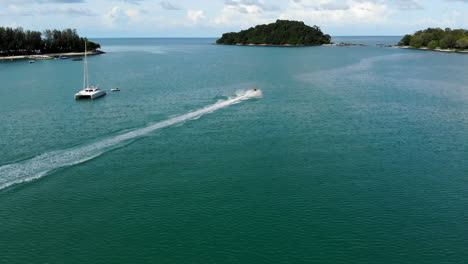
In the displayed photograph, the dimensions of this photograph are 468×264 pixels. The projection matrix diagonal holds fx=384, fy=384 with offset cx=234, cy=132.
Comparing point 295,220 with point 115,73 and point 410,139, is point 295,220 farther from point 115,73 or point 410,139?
point 115,73

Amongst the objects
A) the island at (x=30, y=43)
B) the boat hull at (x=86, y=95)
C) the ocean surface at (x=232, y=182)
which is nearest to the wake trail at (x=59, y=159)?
the ocean surface at (x=232, y=182)

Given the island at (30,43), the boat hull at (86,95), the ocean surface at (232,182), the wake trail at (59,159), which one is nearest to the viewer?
the ocean surface at (232,182)

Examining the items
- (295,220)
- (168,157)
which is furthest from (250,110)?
(295,220)

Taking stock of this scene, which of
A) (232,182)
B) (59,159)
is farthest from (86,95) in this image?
(232,182)

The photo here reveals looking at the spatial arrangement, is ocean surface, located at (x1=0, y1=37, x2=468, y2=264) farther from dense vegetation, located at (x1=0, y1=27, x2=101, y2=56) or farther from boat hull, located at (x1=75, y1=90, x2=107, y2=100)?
dense vegetation, located at (x1=0, y1=27, x2=101, y2=56)

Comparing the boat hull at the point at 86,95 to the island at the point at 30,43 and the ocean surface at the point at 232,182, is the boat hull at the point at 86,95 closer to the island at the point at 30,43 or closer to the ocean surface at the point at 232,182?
the ocean surface at the point at 232,182

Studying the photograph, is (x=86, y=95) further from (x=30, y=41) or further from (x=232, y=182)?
(x=30, y=41)

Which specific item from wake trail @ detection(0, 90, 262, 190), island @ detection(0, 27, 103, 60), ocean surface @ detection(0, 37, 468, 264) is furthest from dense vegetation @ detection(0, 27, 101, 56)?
wake trail @ detection(0, 90, 262, 190)

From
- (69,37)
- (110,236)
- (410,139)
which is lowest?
(110,236)
